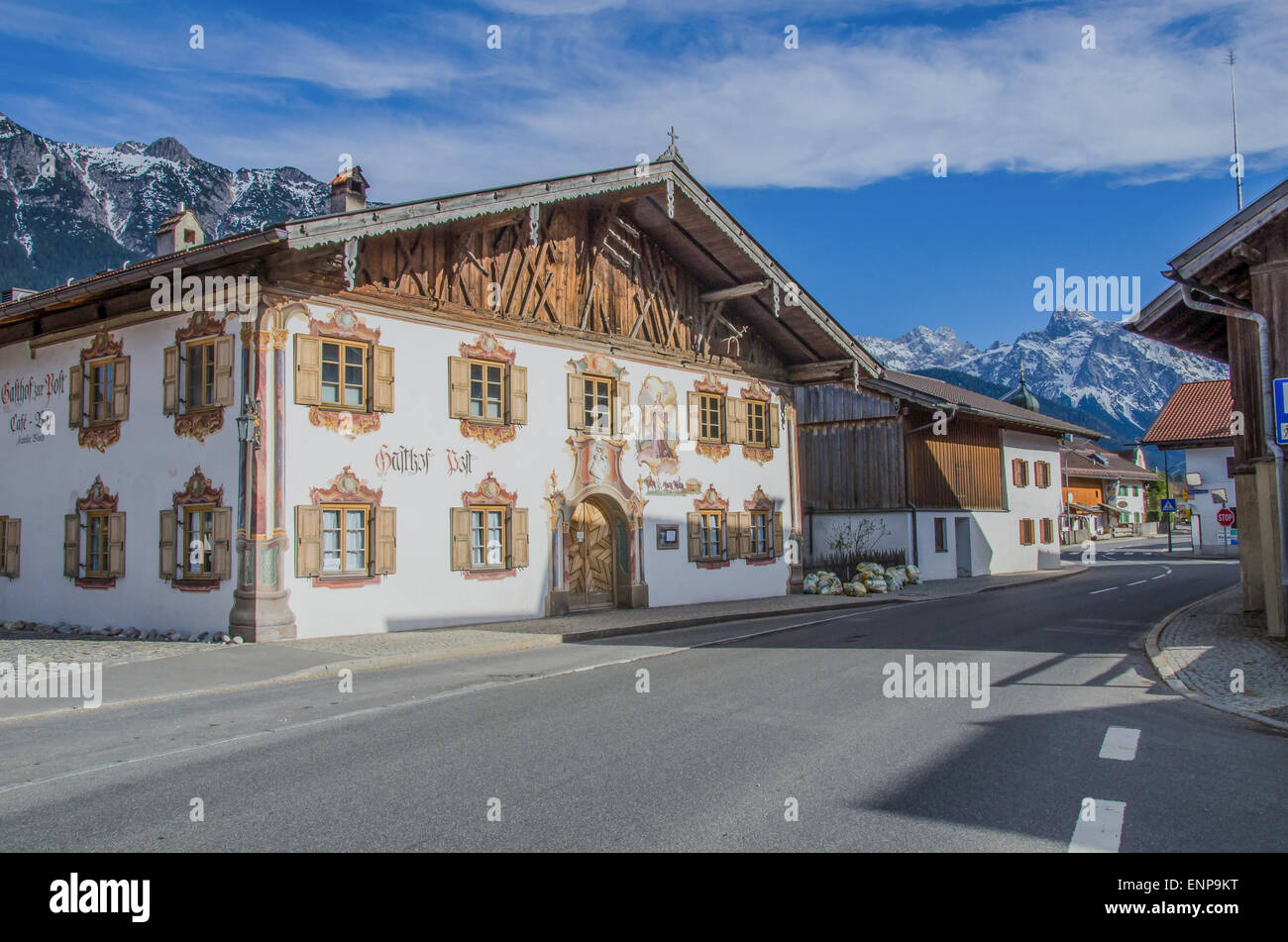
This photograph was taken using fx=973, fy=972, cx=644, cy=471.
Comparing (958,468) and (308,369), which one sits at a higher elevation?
(308,369)

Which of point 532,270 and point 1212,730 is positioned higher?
point 532,270

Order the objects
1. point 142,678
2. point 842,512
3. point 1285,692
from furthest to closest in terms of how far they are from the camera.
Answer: point 842,512 → point 142,678 → point 1285,692

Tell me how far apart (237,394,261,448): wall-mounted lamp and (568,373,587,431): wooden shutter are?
671cm

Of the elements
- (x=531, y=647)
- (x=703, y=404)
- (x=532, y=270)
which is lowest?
(x=531, y=647)

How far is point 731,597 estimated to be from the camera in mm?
23516

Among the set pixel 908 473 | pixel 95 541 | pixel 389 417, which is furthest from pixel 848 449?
pixel 95 541

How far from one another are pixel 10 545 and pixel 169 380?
19.1 feet

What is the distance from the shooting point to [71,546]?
17328 mm

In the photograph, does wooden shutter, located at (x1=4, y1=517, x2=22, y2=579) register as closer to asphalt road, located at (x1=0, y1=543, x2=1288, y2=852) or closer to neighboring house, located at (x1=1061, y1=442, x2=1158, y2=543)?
asphalt road, located at (x1=0, y1=543, x2=1288, y2=852)

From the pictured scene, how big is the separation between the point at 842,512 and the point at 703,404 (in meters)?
9.87
